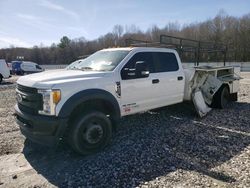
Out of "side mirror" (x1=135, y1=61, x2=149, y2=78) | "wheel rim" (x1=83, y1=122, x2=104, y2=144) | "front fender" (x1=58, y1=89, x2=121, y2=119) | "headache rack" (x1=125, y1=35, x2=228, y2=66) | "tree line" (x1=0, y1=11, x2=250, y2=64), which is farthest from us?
"tree line" (x1=0, y1=11, x2=250, y2=64)

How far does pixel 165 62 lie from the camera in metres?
6.41

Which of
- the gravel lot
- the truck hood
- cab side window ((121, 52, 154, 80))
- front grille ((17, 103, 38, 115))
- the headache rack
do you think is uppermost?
the headache rack

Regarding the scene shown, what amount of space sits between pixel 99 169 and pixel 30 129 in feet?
4.50

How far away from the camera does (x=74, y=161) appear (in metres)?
4.45

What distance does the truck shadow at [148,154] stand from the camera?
3.88m

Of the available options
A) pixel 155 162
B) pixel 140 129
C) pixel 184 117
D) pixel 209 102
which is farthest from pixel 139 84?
pixel 209 102

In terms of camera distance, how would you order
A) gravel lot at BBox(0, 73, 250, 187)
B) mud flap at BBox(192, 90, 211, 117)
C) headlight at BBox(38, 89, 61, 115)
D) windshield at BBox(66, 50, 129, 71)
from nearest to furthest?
gravel lot at BBox(0, 73, 250, 187)
headlight at BBox(38, 89, 61, 115)
windshield at BBox(66, 50, 129, 71)
mud flap at BBox(192, 90, 211, 117)

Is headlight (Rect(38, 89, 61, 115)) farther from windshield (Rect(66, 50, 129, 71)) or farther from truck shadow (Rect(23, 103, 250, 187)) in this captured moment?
windshield (Rect(66, 50, 129, 71))

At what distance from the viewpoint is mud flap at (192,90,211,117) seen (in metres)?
7.23

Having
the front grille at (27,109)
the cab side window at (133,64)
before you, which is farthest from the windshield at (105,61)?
the front grille at (27,109)

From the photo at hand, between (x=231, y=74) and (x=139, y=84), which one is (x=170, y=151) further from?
(x=231, y=74)

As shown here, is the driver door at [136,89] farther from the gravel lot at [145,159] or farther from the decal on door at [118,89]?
the gravel lot at [145,159]

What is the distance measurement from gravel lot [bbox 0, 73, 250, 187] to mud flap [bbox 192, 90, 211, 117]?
2.15ft

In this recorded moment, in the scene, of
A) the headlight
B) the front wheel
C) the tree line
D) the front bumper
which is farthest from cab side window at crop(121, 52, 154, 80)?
the tree line
